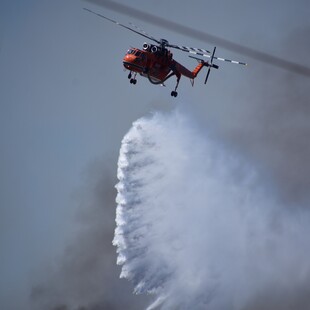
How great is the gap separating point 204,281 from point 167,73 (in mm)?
16655

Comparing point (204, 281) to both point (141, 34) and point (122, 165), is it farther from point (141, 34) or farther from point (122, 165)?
point (141, 34)

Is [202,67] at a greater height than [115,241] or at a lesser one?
greater

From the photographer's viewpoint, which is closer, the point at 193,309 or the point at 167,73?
the point at 167,73

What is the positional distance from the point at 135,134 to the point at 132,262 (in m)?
9.49

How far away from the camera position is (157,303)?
87.0 metres

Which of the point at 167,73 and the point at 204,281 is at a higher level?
the point at 167,73

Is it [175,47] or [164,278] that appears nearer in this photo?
[175,47]

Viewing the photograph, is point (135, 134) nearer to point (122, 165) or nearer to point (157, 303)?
point (122, 165)

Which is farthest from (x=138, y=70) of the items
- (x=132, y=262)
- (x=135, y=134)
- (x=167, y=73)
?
(x=132, y=262)

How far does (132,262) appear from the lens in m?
83.8

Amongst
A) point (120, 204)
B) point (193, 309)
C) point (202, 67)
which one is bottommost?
point (193, 309)

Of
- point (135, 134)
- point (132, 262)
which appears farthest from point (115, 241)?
point (135, 134)

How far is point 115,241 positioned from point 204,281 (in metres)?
8.82

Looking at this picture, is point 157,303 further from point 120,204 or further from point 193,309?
point 120,204
